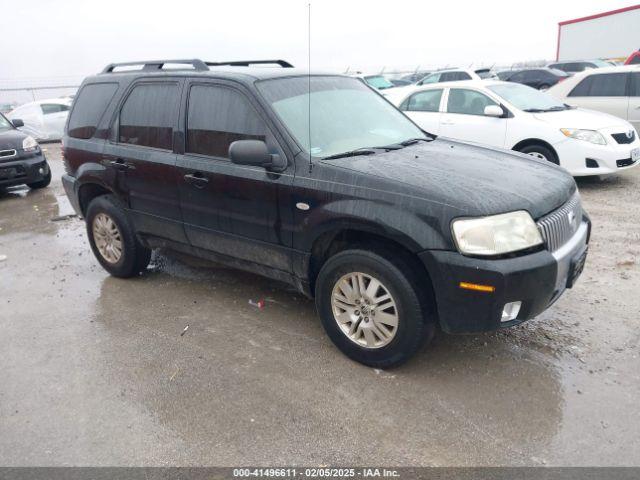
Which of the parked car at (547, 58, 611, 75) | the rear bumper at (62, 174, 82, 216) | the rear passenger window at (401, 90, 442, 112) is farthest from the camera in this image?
the parked car at (547, 58, 611, 75)

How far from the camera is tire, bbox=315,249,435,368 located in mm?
3092

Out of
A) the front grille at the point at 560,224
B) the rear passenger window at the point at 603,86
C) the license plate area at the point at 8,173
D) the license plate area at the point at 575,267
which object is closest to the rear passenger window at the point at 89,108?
the front grille at the point at 560,224

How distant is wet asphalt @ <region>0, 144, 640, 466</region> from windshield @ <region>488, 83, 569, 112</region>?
3903mm

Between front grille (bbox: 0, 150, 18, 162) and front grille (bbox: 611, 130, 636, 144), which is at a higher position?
front grille (bbox: 611, 130, 636, 144)

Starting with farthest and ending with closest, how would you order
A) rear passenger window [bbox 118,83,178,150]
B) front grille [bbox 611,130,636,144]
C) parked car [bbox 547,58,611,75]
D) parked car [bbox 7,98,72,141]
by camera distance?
parked car [bbox 547,58,611,75], parked car [bbox 7,98,72,141], front grille [bbox 611,130,636,144], rear passenger window [bbox 118,83,178,150]

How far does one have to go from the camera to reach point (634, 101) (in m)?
9.65

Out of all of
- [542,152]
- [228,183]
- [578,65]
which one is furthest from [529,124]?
[578,65]

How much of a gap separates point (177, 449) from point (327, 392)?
94cm

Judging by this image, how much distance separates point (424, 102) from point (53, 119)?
40.1ft

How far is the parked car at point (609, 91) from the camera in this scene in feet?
31.7

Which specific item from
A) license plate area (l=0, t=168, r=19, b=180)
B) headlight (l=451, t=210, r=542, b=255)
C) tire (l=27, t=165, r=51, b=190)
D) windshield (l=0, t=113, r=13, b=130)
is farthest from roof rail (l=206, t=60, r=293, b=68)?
windshield (l=0, t=113, r=13, b=130)

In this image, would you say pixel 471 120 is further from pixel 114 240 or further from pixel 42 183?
pixel 42 183

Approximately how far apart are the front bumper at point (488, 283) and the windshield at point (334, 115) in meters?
1.20

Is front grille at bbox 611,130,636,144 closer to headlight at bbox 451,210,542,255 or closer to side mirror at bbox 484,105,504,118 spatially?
side mirror at bbox 484,105,504,118
